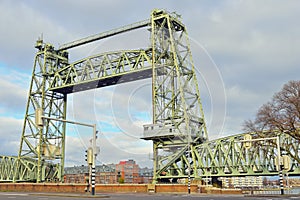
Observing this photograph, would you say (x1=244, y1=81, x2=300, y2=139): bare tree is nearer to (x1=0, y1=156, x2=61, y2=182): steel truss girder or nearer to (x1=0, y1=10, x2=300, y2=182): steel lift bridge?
(x1=0, y1=10, x2=300, y2=182): steel lift bridge

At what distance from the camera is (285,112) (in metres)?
46.8

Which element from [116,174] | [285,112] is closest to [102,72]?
[285,112]

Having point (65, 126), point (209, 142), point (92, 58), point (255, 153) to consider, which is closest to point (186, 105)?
point (209, 142)

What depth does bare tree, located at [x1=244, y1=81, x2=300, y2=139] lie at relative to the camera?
4591 cm

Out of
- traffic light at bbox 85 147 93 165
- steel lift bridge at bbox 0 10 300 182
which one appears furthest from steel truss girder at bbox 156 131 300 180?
traffic light at bbox 85 147 93 165

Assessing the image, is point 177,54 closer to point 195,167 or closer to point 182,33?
point 182,33

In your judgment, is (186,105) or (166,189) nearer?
(166,189)

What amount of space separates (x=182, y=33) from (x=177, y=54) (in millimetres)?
5008

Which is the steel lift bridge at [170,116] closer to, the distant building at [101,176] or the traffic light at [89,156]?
the traffic light at [89,156]

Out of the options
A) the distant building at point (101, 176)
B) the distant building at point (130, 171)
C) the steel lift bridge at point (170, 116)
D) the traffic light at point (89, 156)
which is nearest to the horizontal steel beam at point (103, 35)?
the steel lift bridge at point (170, 116)

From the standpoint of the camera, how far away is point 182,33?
214ft

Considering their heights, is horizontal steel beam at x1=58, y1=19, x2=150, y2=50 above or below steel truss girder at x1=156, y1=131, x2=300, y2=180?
above

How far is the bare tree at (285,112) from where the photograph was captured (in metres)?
45.9

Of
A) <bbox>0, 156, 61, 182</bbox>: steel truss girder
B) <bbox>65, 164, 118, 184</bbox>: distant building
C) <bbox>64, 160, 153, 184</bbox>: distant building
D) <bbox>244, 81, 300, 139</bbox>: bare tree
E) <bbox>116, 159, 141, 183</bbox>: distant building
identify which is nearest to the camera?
<bbox>244, 81, 300, 139</bbox>: bare tree
